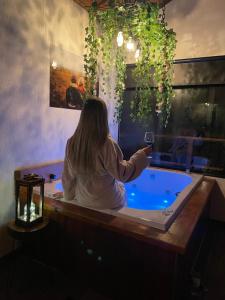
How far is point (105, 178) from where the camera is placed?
5.30 feet

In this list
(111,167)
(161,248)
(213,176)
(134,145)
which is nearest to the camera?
(161,248)

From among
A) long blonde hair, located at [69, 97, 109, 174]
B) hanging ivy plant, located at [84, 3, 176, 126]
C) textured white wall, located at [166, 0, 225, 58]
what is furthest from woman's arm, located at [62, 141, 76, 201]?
textured white wall, located at [166, 0, 225, 58]

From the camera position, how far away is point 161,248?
1.28 metres

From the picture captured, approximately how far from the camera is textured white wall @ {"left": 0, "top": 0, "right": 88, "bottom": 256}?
180cm

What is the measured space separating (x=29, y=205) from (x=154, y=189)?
179cm

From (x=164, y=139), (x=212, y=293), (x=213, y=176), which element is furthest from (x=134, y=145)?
(x=212, y=293)

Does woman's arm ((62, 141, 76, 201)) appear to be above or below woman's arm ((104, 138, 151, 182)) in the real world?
below

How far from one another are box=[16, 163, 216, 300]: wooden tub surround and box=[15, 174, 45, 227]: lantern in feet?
0.27

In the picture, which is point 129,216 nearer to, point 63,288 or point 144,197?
point 63,288

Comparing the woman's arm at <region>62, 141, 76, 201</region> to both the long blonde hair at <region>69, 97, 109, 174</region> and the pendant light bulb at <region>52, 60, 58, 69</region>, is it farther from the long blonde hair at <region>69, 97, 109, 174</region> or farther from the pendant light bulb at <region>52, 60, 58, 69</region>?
the pendant light bulb at <region>52, 60, 58, 69</region>

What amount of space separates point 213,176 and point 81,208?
1.99 metres

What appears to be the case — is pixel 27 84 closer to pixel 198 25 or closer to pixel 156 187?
pixel 156 187

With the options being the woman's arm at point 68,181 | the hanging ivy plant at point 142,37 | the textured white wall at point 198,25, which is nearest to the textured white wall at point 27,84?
the hanging ivy plant at point 142,37

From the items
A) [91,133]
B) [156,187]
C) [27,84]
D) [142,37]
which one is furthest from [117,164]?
[156,187]
